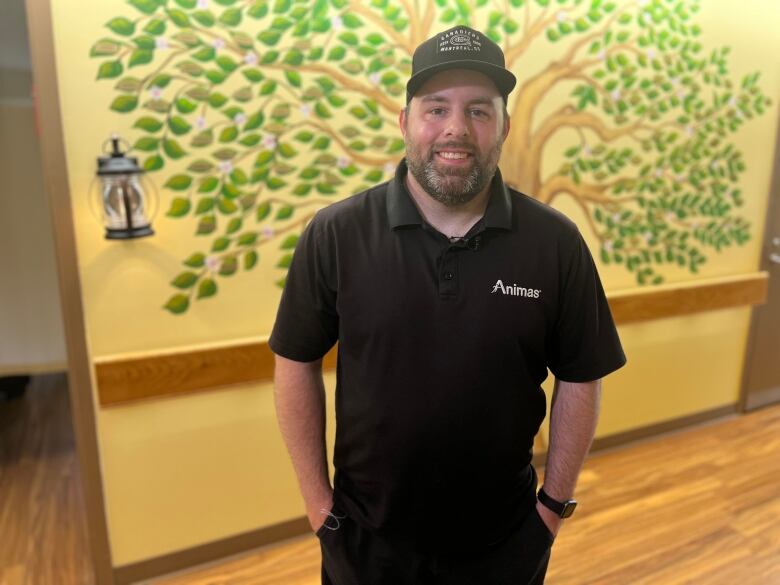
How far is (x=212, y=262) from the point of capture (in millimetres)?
2037

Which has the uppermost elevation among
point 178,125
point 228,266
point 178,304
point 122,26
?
point 122,26

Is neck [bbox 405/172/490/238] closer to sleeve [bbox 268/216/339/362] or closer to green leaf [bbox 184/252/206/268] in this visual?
sleeve [bbox 268/216/339/362]

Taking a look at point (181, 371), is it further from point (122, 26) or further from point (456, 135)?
point (456, 135)

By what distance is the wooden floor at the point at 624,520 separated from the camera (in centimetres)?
215

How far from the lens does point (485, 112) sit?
3.78ft

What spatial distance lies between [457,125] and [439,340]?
418 mm

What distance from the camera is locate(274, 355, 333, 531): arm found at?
1.30 m

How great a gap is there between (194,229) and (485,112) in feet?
3.97

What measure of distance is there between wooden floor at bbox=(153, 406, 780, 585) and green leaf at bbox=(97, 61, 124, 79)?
5.76ft

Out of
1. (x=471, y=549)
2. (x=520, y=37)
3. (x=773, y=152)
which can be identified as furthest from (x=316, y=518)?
(x=773, y=152)

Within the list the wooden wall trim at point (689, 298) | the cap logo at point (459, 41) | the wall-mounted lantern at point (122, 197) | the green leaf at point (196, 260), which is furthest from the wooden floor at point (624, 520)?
the cap logo at point (459, 41)

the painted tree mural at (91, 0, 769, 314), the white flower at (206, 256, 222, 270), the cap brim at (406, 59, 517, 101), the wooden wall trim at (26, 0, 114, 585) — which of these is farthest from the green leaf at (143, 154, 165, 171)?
the cap brim at (406, 59, 517, 101)

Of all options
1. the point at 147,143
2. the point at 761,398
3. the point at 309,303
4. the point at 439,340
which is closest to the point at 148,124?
the point at 147,143

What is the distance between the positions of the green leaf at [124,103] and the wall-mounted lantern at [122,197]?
0.09m
